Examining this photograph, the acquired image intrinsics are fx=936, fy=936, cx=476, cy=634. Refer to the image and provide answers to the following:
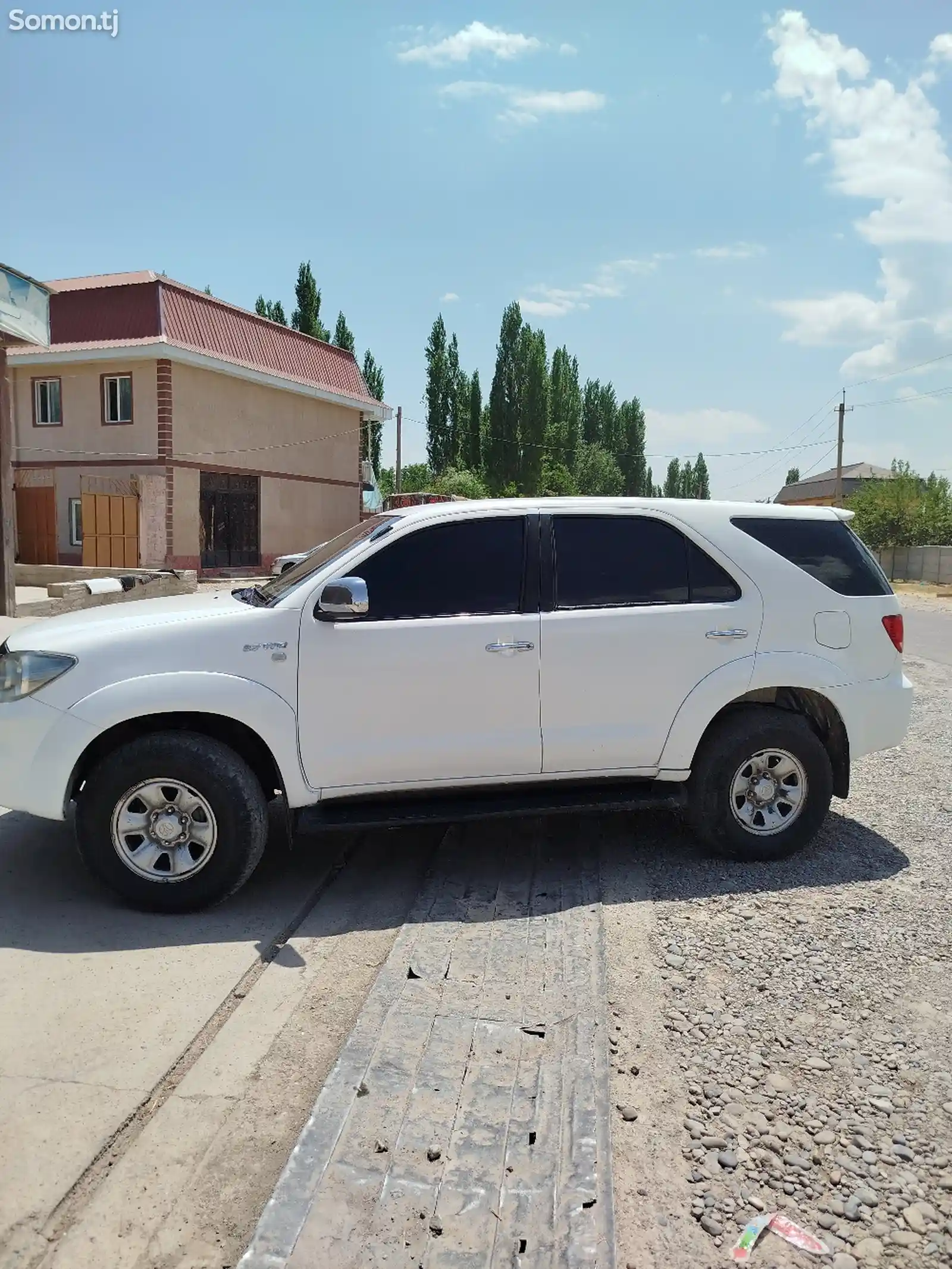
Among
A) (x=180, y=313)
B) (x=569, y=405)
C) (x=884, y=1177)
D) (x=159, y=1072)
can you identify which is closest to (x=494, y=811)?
(x=159, y=1072)

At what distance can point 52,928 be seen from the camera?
13.5ft

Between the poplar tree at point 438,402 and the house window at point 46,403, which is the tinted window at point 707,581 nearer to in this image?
the house window at point 46,403

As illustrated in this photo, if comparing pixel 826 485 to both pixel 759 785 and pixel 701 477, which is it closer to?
pixel 701 477

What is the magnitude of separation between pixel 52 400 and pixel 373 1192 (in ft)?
92.6

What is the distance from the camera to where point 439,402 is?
57.8m

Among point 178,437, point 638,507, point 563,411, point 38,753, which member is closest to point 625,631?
point 638,507

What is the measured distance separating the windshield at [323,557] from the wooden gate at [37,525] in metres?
24.5

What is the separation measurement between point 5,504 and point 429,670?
13.6 meters

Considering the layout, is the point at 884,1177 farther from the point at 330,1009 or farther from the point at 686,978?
the point at 330,1009

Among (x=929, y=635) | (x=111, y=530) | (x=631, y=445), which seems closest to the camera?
(x=929, y=635)

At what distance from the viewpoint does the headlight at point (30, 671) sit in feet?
13.6

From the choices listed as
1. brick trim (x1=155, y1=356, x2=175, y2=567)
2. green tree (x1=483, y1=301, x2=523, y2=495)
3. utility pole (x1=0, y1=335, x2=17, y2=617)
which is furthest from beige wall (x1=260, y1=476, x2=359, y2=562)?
green tree (x1=483, y1=301, x2=523, y2=495)

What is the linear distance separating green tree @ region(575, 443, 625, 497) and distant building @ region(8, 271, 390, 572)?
4175 cm

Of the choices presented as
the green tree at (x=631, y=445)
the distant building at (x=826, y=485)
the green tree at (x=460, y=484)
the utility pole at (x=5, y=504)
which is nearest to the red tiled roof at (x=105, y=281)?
the utility pole at (x=5, y=504)
